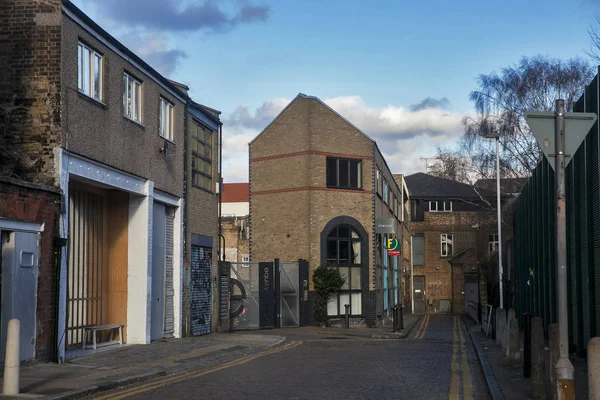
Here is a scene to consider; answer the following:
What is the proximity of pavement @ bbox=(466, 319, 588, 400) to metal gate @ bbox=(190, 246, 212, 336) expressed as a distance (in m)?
8.43

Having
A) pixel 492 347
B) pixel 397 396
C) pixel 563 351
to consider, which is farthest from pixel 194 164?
pixel 563 351

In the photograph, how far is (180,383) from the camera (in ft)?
41.7

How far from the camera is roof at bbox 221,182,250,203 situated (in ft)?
296

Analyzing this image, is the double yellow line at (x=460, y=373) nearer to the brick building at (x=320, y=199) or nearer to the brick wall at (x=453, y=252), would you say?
the brick building at (x=320, y=199)

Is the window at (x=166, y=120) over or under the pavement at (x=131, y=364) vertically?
over

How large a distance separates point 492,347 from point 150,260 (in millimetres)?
9275

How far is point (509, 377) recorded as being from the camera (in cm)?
1381

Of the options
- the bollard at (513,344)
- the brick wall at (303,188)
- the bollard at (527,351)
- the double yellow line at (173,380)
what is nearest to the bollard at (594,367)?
the bollard at (527,351)

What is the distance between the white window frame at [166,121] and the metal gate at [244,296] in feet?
27.3

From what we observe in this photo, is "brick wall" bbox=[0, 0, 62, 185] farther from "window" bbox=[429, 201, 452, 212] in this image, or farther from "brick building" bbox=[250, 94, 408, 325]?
"window" bbox=[429, 201, 452, 212]

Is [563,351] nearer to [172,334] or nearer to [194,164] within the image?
[172,334]

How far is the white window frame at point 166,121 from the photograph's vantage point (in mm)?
21219

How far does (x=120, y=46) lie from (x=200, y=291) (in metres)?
8.79

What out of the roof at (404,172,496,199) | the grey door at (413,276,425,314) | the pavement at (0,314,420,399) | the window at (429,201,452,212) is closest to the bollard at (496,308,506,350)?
the pavement at (0,314,420,399)
